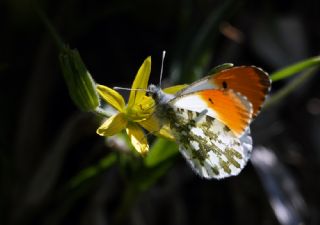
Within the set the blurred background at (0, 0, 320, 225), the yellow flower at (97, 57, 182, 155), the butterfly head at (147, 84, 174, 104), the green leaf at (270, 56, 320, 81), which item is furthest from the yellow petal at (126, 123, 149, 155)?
the green leaf at (270, 56, 320, 81)

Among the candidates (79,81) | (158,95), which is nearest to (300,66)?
(158,95)

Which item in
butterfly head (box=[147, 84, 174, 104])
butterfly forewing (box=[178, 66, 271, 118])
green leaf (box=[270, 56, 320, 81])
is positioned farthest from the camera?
green leaf (box=[270, 56, 320, 81])

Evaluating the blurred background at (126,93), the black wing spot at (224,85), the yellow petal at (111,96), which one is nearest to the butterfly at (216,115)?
the black wing spot at (224,85)

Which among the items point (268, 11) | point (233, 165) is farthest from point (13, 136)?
point (268, 11)

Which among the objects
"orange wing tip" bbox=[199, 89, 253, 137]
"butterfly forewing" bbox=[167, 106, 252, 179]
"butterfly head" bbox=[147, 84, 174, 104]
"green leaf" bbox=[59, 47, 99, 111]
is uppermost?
"green leaf" bbox=[59, 47, 99, 111]

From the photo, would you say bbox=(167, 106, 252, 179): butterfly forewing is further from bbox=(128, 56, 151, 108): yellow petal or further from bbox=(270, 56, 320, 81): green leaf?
bbox=(270, 56, 320, 81): green leaf

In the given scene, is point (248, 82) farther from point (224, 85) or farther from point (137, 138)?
point (137, 138)
